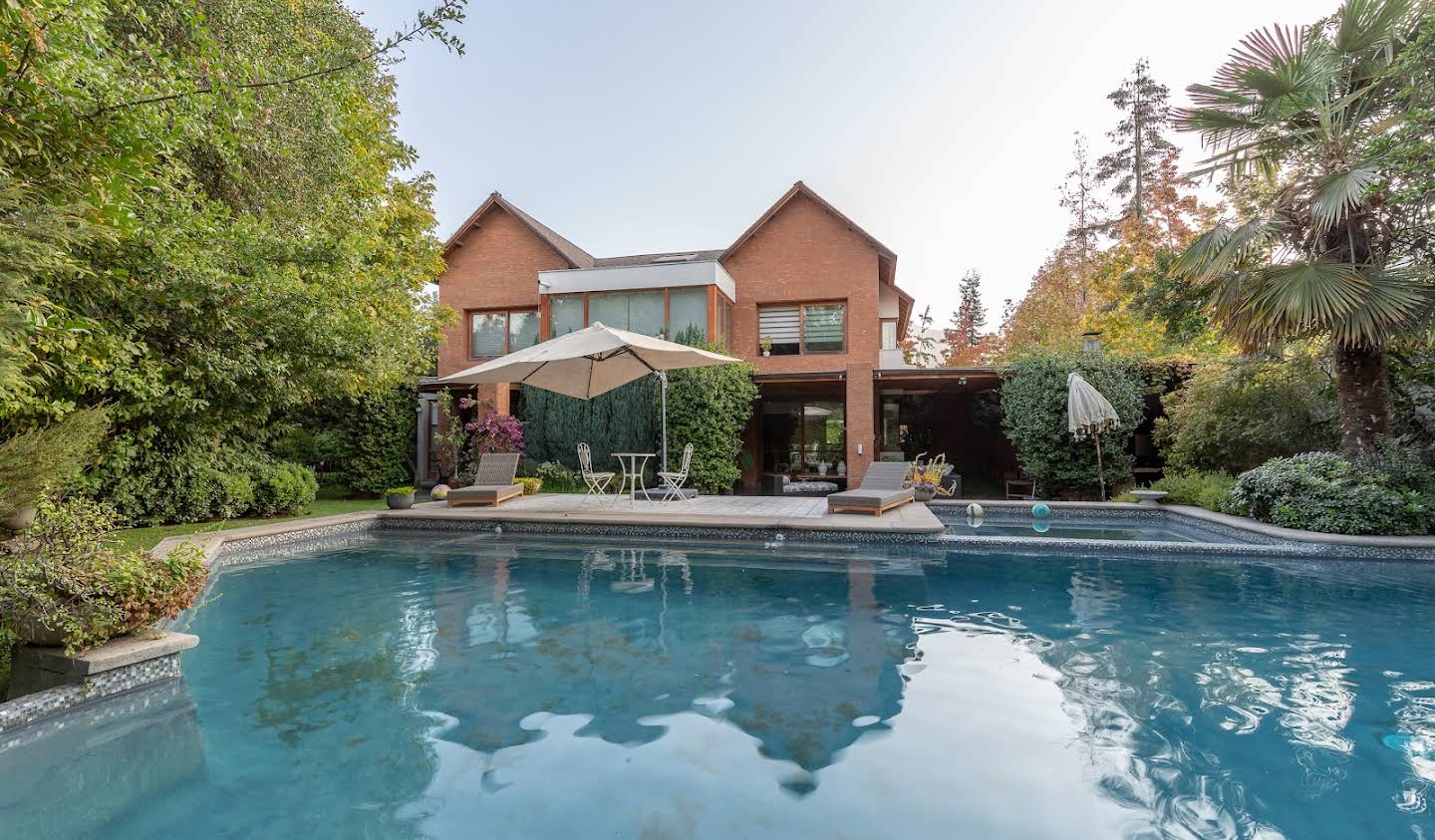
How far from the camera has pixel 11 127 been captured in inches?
158

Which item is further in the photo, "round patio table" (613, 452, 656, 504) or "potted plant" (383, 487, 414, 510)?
"potted plant" (383, 487, 414, 510)

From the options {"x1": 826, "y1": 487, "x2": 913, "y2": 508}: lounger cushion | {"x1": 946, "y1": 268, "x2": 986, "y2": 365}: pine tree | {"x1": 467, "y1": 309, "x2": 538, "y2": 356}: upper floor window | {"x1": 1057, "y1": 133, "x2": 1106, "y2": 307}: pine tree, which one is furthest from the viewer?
{"x1": 946, "y1": 268, "x2": 986, "y2": 365}: pine tree

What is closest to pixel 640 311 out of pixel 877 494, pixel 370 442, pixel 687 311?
pixel 687 311

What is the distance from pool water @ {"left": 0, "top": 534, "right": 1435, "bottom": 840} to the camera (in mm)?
2875

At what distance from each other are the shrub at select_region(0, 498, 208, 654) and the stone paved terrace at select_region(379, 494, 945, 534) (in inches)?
245

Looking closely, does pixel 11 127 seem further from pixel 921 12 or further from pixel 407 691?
pixel 921 12

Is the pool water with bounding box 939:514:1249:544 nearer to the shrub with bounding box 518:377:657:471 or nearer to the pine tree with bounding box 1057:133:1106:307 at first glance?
the shrub with bounding box 518:377:657:471

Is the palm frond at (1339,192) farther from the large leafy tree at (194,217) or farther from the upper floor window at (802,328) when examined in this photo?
the large leafy tree at (194,217)

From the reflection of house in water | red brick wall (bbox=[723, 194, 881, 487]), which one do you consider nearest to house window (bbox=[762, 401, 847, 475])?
red brick wall (bbox=[723, 194, 881, 487])

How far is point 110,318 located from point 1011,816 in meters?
9.90

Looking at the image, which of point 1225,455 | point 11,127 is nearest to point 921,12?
point 1225,455

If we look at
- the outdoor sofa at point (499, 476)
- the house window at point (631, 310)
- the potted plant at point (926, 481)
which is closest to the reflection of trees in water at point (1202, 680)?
the potted plant at point (926, 481)

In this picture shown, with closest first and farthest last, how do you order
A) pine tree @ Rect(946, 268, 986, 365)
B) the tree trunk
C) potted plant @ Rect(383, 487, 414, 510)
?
the tree trunk, potted plant @ Rect(383, 487, 414, 510), pine tree @ Rect(946, 268, 986, 365)

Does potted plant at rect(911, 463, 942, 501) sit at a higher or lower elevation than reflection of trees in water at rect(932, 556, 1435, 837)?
higher
